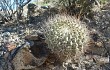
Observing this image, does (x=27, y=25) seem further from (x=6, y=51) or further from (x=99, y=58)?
(x=99, y=58)

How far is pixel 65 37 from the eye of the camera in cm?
478

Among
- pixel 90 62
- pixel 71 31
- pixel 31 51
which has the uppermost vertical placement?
pixel 71 31

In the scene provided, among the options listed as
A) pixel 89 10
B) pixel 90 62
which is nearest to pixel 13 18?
pixel 89 10

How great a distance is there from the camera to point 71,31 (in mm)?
4859

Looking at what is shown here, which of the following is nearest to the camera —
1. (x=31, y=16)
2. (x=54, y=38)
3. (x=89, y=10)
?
(x=54, y=38)

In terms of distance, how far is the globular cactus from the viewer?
15.8ft

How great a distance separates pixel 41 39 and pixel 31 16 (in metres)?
2.45

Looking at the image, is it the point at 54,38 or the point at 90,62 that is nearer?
the point at 54,38

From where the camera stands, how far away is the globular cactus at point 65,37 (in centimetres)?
480

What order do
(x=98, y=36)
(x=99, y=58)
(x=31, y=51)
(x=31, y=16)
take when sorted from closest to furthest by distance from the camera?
(x=31, y=51) → (x=99, y=58) → (x=98, y=36) → (x=31, y=16)

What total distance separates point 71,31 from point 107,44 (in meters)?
1.33

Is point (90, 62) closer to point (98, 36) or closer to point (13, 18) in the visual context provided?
point (98, 36)

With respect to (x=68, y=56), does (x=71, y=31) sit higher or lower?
higher

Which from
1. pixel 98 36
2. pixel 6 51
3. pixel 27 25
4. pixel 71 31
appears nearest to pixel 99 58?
pixel 98 36
